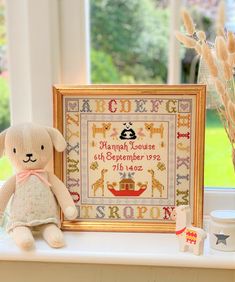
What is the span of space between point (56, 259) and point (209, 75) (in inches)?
22.0

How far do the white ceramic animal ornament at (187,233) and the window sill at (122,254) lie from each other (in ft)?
0.06

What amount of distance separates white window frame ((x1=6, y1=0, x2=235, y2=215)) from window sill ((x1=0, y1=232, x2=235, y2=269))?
0.24 meters

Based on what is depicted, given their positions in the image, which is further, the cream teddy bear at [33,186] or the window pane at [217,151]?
the window pane at [217,151]

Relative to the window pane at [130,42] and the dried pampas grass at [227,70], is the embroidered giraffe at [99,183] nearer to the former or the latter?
the dried pampas grass at [227,70]

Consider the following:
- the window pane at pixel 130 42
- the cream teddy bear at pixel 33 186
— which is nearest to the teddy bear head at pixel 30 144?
the cream teddy bear at pixel 33 186

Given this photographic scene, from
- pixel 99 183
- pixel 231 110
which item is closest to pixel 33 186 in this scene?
pixel 99 183

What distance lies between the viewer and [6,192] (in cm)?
115

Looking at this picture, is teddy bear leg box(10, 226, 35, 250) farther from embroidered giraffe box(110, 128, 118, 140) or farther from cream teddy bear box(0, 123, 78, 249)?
embroidered giraffe box(110, 128, 118, 140)

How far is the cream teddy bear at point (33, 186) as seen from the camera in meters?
1.10

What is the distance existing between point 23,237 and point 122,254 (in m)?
0.22

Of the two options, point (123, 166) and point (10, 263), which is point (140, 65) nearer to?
point (123, 166)

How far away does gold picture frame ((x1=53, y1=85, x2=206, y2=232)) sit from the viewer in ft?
3.76

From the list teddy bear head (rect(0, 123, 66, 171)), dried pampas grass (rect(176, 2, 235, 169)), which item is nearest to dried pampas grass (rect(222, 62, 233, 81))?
dried pampas grass (rect(176, 2, 235, 169))

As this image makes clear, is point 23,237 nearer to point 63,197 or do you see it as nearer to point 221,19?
point 63,197
